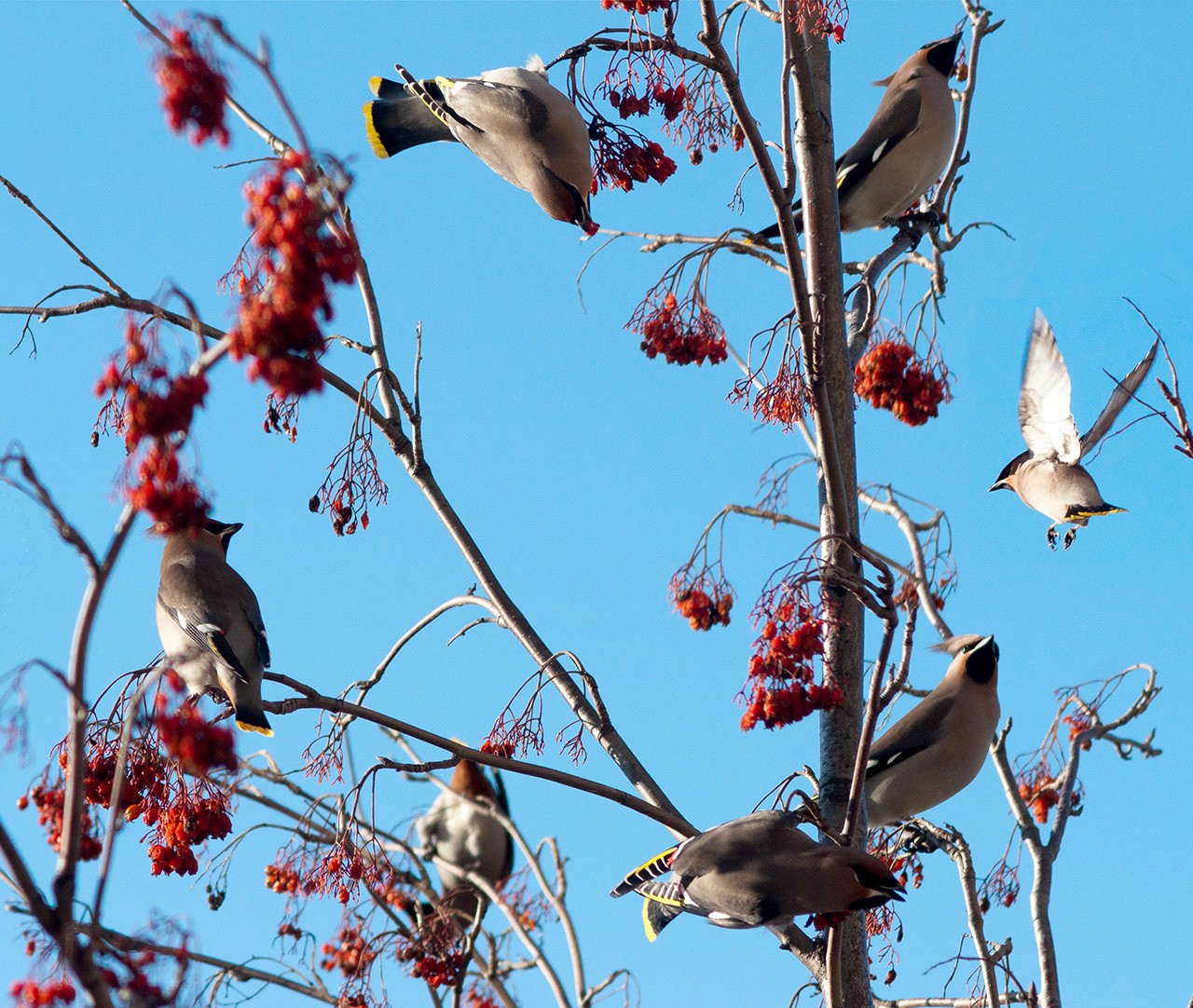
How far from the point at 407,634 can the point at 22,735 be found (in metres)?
1.48

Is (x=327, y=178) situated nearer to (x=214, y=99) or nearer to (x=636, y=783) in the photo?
(x=214, y=99)

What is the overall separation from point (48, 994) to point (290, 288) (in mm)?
878

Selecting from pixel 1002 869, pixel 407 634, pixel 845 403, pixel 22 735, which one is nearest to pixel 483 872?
pixel 1002 869

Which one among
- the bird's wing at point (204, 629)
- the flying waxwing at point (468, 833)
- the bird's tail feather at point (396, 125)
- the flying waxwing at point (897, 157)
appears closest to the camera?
the bird's wing at point (204, 629)

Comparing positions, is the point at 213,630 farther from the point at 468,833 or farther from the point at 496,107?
the point at 468,833

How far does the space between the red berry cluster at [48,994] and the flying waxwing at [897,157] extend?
11.4 feet

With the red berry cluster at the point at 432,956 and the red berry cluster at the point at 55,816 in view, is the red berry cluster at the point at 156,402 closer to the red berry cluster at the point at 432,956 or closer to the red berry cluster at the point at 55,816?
the red berry cluster at the point at 55,816

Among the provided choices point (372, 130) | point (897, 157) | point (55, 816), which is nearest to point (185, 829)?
point (55, 816)

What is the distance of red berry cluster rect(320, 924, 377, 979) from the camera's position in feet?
12.3

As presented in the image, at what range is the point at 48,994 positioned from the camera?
5.47ft

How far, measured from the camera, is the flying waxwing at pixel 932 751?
4.27 meters

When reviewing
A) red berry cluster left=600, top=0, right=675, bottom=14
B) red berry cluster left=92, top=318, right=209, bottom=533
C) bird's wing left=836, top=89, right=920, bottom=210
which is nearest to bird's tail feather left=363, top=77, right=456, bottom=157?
red berry cluster left=600, top=0, right=675, bottom=14

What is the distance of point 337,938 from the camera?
430 centimetres

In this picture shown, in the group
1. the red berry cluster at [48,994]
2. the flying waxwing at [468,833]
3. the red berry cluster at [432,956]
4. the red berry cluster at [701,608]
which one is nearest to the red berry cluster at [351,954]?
the red berry cluster at [432,956]
